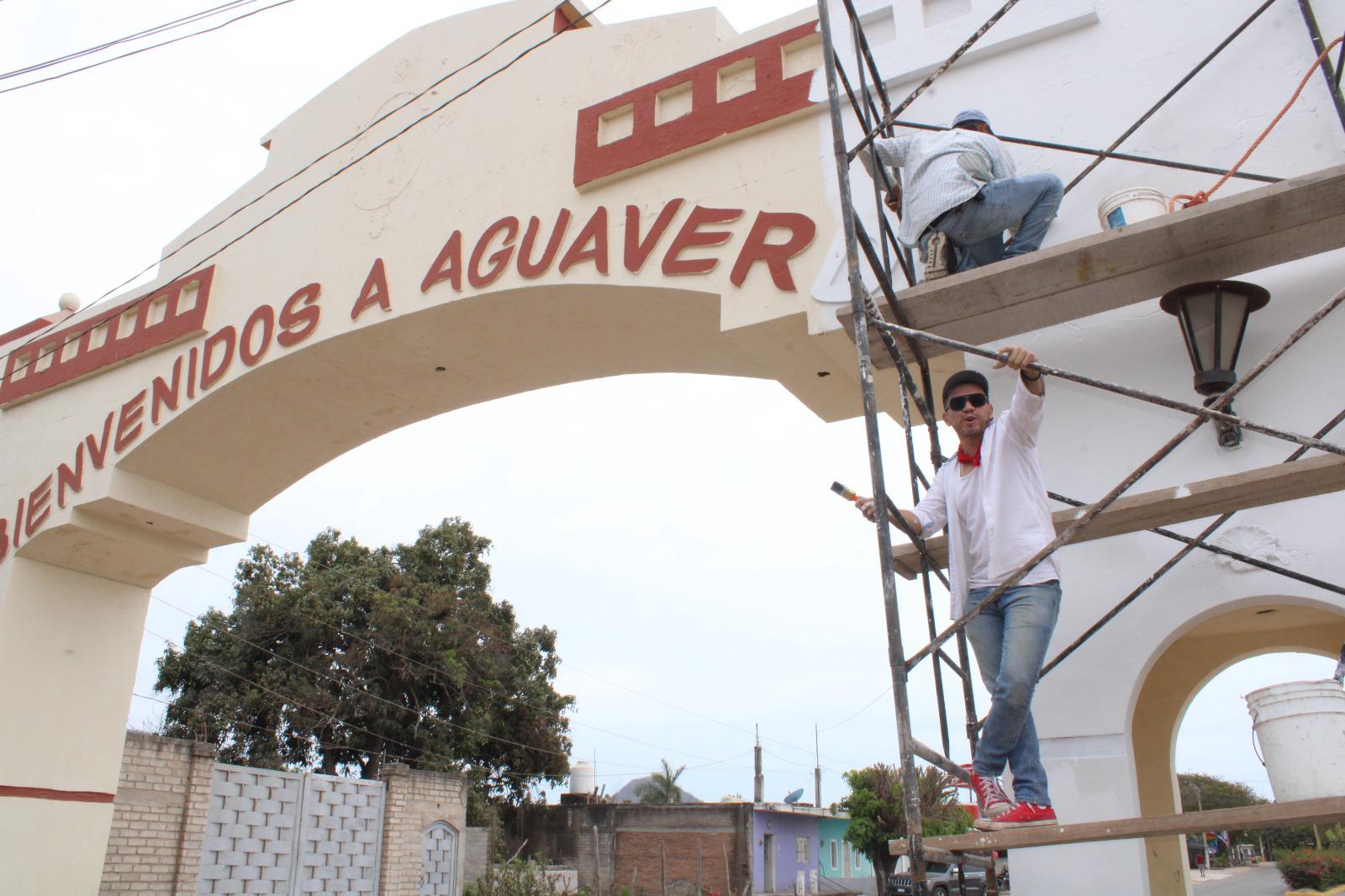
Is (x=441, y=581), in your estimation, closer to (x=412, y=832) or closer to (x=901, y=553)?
(x=412, y=832)

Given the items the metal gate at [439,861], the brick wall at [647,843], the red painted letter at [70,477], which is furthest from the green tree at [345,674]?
the red painted letter at [70,477]

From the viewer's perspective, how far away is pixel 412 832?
11539mm

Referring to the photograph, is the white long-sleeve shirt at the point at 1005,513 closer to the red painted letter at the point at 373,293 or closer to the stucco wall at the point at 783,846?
the red painted letter at the point at 373,293

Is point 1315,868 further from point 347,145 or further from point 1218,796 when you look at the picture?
point 1218,796

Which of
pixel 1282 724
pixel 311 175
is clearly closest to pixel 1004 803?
pixel 1282 724

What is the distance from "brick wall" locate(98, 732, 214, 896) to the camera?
841cm

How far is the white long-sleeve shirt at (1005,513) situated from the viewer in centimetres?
297

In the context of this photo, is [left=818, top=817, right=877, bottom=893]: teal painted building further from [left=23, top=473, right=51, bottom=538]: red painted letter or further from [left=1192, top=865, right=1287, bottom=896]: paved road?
[left=23, top=473, right=51, bottom=538]: red painted letter

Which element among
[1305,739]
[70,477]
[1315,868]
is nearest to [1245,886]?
[1315,868]

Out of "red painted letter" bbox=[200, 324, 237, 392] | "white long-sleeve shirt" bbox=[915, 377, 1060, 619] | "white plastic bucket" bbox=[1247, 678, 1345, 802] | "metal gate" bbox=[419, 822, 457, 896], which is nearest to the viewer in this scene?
"white plastic bucket" bbox=[1247, 678, 1345, 802]

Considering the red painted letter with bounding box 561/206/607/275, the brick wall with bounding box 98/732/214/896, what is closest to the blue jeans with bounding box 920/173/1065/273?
the red painted letter with bounding box 561/206/607/275

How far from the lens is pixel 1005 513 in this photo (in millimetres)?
3033

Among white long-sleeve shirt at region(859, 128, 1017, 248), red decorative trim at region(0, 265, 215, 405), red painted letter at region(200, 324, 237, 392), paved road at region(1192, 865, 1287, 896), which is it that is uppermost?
red decorative trim at region(0, 265, 215, 405)

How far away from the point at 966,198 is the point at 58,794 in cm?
664
